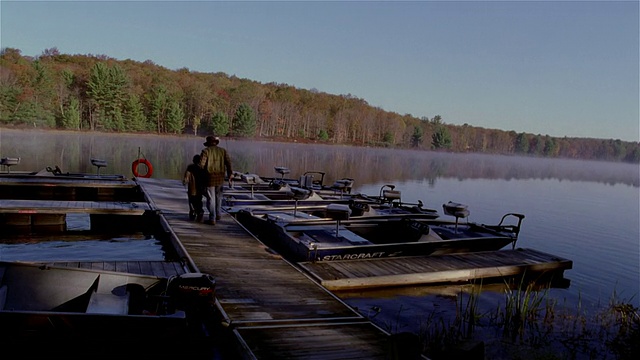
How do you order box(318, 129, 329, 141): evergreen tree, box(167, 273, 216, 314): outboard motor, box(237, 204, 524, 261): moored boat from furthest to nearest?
1. box(318, 129, 329, 141): evergreen tree
2. box(237, 204, 524, 261): moored boat
3. box(167, 273, 216, 314): outboard motor

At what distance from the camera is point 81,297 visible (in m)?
5.92

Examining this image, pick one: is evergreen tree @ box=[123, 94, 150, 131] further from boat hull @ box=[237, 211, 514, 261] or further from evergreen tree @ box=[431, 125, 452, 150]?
evergreen tree @ box=[431, 125, 452, 150]

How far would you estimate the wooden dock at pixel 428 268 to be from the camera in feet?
30.0

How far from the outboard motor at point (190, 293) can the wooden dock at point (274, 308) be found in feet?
1.56

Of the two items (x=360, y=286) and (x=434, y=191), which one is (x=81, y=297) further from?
(x=434, y=191)

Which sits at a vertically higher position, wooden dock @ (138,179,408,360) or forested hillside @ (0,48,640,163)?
forested hillside @ (0,48,640,163)

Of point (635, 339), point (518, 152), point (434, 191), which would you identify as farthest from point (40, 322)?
point (518, 152)

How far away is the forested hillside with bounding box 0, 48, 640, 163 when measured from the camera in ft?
246

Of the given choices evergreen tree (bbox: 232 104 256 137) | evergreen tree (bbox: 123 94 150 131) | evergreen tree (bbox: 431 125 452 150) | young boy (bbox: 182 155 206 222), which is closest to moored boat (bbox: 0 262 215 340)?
young boy (bbox: 182 155 206 222)

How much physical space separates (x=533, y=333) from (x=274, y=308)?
177 inches

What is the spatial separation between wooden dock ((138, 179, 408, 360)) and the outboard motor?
48 cm

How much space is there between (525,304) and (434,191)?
28.3 meters

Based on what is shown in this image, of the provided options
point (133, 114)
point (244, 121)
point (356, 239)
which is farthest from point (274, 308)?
point (244, 121)

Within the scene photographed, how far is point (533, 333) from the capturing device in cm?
797
